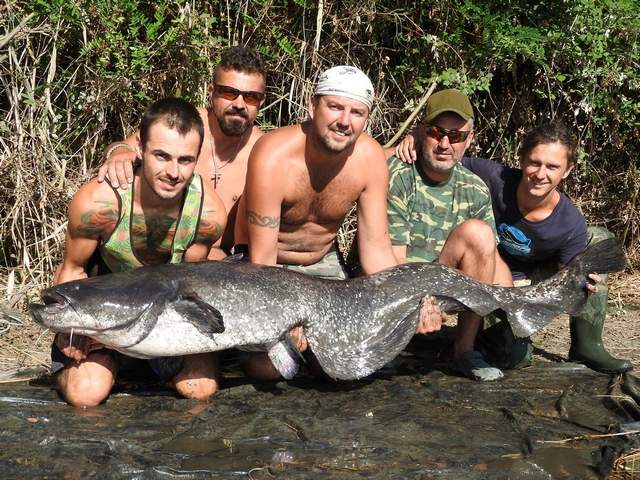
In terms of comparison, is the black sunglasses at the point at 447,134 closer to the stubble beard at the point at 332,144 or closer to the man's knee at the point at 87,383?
the stubble beard at the point at 332,144

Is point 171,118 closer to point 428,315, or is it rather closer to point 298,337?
point 298,337

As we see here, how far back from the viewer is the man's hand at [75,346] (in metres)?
4.54

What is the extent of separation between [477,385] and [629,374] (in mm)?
964

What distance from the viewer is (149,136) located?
4.54 m

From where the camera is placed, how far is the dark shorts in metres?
4.76

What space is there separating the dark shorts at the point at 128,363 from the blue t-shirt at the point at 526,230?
91.8 inches

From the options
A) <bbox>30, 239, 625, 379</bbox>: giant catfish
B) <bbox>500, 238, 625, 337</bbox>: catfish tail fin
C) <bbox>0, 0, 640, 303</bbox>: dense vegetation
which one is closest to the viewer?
<bbox>30, 239, 625, 379</bbox>: giant catfish

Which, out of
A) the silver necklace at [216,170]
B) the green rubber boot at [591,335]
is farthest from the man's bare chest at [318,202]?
the green rubber boot at [591,335]

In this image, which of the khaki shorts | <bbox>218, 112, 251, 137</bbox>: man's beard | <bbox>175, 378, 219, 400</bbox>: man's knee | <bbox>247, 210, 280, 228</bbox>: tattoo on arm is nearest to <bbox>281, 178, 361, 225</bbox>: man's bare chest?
<bbox>247, 210, 280, 228</bbox>: tattoo on arm

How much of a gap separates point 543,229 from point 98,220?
2.82 meters

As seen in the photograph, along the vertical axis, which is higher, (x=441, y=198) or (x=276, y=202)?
(x=441, y=198)

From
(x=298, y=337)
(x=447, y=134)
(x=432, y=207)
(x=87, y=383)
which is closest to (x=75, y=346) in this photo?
(x=87, y=383)

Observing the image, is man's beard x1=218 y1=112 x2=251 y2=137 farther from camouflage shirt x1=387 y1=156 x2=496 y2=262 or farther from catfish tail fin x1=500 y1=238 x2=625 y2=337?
catfish tail fin x1=500 y1=238 x2=625 y2=337

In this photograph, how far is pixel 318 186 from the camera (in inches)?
205
